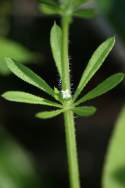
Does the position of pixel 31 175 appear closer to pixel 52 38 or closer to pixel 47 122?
pixel 47 122

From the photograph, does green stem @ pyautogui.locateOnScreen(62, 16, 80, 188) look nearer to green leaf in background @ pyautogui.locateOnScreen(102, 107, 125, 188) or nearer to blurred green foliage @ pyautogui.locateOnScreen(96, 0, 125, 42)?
green leaf in background @ pyautogui.locateOnScreen(102, 107, 125, 188)

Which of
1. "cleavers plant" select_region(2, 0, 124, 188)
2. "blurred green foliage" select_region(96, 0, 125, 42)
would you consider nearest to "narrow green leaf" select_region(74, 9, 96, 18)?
"cleavers plant" select_region(2, 0, 124, 188)

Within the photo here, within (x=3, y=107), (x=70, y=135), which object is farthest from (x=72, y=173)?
(x=3, y=107)

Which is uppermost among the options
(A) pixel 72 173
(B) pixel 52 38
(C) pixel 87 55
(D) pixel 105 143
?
(C) pixel 87 55

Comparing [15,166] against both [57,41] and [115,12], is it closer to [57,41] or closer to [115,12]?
[115,12]

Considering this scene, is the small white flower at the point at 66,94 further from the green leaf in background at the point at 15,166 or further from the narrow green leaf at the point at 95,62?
the green leaf in background at the point at 15,166

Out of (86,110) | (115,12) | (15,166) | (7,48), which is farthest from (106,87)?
(115,12)

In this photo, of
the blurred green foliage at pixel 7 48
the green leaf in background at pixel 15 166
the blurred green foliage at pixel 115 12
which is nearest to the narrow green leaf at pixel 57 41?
the blurred green foliage at pixel 7 48
